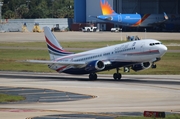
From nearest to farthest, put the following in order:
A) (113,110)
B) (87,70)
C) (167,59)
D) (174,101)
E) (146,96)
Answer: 1. (113,110)
2. (174,101)
3. (146,96)
4. (87,70)
5. (167,59)

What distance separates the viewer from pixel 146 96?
4662 cm

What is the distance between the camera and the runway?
129 feet

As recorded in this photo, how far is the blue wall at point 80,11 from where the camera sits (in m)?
187

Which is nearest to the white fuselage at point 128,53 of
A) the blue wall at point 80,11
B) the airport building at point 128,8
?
the airport building at point 128,8

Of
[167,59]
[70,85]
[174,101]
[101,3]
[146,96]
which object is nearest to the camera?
[174,101]

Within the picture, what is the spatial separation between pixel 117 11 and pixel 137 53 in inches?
5138

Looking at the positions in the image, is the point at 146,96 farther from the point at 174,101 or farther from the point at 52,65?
the point at 52,65

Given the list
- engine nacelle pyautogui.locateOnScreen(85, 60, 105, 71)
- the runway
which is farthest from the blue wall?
engine nacelle pyautogui.locateOnScreen(85, 60, 105, 71)

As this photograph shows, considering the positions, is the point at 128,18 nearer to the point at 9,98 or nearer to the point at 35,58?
the point at 35,58

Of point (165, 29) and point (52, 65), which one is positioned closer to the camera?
point (52, 65)

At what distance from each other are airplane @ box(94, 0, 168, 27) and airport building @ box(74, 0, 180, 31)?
4169 mm

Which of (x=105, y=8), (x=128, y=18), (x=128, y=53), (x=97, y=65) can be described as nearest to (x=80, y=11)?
(x=105, y=8)

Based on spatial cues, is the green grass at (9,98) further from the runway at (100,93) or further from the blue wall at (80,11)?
the blue wall at (80,11)

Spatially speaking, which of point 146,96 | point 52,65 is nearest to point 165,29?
point 52,65
